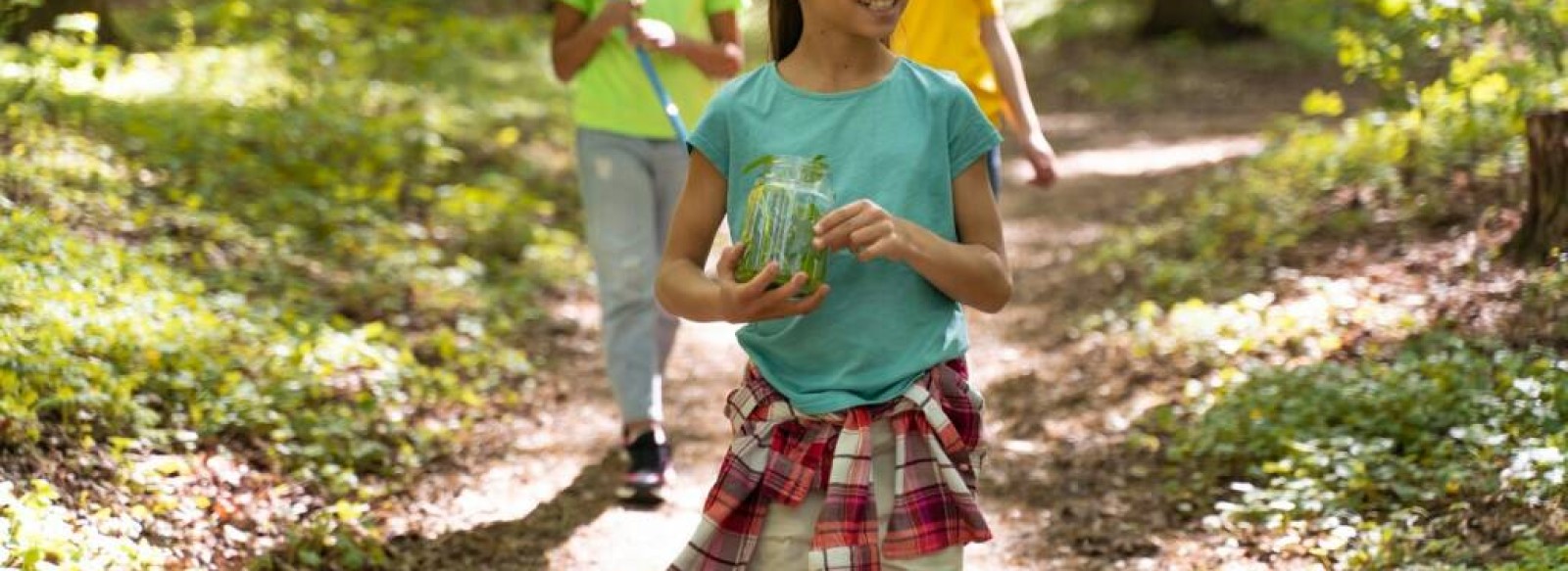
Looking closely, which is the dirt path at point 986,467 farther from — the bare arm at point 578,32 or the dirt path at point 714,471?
the bare arm at point 578,32

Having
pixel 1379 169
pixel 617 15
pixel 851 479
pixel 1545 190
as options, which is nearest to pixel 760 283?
pixel 851 479

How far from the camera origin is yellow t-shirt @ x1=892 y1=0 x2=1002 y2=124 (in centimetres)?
558

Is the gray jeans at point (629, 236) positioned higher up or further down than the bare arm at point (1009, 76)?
further down

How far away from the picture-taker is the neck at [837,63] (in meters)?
3.41

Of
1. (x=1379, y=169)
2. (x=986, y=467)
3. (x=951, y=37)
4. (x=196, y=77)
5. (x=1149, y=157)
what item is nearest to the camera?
(x=951, y=37)

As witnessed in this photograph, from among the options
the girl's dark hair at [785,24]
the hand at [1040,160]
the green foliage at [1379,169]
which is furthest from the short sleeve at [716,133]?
the green foliage at [1379,169]

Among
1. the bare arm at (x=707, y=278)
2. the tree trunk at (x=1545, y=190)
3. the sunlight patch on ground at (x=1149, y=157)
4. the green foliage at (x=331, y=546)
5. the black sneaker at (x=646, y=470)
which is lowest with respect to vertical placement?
the sunlight patch on ground at (x=1149, y=157)

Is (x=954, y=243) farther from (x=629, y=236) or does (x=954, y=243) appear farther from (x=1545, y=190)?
(x=1545, y=190)

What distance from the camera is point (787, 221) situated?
3.04 meters

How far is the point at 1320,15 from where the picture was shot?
1267 centimetres

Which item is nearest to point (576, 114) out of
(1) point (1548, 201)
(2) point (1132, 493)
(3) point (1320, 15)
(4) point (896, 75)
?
(2) point (1132, 493)

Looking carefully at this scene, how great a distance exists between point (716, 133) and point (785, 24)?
13.5 inches

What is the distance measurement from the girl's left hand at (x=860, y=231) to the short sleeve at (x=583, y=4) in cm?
322

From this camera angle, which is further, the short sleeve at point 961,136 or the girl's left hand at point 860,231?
the short sleeve at point 961,136
